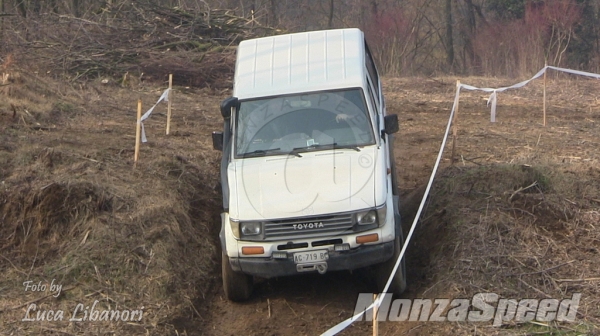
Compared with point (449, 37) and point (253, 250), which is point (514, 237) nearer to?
point (253, 250)

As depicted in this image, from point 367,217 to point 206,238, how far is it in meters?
2.78

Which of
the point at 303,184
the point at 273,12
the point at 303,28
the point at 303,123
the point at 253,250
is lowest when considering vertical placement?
the point at 253,250

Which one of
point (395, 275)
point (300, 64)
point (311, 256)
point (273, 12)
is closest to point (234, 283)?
point (311, 256)

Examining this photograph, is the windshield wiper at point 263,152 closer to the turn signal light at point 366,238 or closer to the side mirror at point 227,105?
the side mirror at point 227,105

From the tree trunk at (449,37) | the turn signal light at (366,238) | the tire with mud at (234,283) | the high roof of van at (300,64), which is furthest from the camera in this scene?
the tree trunk at (449,37)

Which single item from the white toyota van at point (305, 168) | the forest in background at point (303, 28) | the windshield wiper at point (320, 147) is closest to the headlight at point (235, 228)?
the white toyota van at point (305, 168)

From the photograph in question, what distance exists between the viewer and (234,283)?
24.4ft

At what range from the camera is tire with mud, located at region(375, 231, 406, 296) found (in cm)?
714

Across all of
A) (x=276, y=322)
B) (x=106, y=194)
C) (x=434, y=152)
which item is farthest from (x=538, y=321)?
(x=434, y=152)

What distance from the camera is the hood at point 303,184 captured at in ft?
22.8

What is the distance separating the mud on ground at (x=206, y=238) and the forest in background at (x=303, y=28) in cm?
739

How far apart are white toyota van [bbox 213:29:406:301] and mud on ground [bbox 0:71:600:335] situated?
1.81 feet

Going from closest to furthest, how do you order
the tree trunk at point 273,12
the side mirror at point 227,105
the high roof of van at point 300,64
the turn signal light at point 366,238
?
the turn signal light at point 366,238, the side mirror at point 227,105, the high roof of van at point 300,64, the tree trunk at point 273,12

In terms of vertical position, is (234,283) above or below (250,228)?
below
